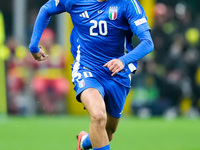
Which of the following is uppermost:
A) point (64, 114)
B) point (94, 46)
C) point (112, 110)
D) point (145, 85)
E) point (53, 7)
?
point (53, 7)

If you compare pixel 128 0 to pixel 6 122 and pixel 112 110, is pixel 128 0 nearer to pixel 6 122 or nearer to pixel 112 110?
pixel 112 110

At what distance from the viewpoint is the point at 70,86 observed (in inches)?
651

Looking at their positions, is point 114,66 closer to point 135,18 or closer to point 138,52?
point 138,52

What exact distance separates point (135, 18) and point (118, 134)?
4.90 metres

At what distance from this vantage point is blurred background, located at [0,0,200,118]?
14.9 meters

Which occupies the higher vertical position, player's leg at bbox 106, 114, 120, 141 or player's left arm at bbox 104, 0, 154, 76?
player's left arm at bbox 104, 0, 154, 76

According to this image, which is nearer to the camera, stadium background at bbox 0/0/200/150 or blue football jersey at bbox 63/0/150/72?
blue football jersey at bbox 63/0/150/72

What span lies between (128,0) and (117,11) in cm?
17

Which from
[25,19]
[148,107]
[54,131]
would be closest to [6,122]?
[54,131]

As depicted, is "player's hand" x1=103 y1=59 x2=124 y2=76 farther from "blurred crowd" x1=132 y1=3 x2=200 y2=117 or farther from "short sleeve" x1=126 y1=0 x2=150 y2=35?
"blurred crowd" x1=132 y1=3 x2=200 y2=117

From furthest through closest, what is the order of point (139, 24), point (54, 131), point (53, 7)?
point (54, 131), point (53, 7), point (139, 24)

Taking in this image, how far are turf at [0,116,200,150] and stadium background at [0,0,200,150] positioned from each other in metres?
0.02

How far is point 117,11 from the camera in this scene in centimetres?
664

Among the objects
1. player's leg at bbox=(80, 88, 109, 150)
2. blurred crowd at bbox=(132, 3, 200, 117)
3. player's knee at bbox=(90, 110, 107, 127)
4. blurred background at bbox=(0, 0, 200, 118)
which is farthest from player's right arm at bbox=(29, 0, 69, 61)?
blurred crowd at bbox=(132, 3, 200, 117)
